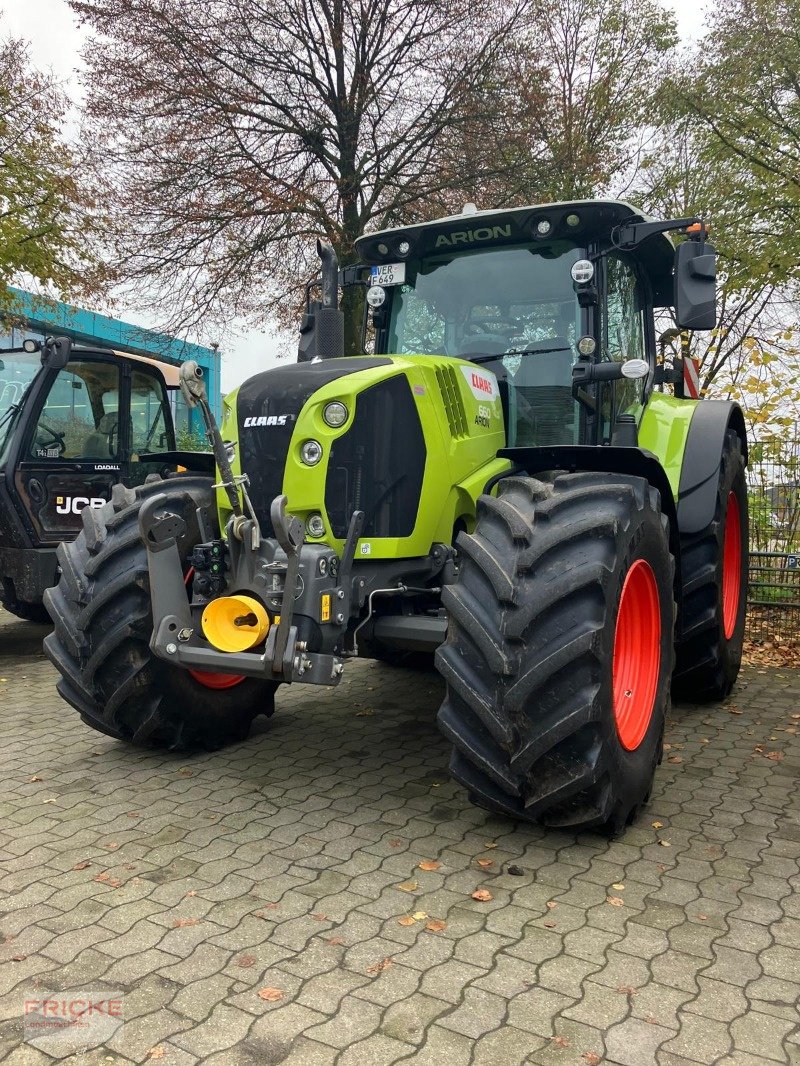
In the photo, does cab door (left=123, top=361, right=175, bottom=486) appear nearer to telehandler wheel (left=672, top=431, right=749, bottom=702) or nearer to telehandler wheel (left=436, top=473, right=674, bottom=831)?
telehandler wheel (left=672, top=431, right=749, bottom=702)

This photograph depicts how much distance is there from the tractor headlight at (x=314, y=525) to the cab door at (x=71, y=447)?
3.91m

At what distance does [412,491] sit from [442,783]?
1.35 meters

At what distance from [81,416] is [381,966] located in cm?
579

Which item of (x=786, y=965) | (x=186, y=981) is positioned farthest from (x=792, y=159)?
(x=186, y=981)

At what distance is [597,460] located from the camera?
390 cm

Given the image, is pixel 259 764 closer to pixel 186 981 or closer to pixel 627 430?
pixel 186 981

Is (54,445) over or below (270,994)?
over

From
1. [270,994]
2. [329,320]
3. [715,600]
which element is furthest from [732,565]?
[270,994]

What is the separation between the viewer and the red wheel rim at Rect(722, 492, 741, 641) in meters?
5.79

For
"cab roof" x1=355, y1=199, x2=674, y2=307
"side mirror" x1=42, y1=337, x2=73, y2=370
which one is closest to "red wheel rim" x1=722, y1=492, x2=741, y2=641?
"cab roof" x1=355, y1=199, x2=674, y2=307

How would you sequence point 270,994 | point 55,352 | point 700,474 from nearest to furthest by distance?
point 270,994 → point 700,474 → point 55,352

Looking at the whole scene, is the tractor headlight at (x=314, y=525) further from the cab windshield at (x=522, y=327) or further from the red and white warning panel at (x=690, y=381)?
the red and white warning panel at (x=690, y=381)

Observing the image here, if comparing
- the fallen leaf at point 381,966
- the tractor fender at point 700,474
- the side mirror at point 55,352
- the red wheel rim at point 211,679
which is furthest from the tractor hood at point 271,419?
the side mirror at point 55,352

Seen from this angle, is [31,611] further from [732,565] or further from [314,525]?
[732,565]
